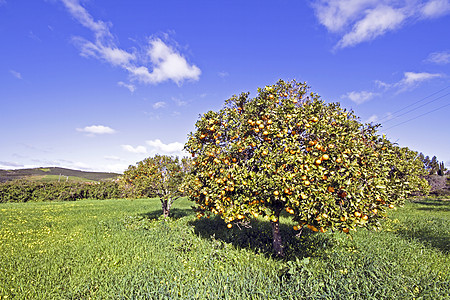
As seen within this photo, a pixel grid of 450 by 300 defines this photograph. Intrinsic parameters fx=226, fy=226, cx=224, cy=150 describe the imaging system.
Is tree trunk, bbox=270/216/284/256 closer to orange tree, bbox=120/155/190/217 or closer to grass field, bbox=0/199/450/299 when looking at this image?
grass field, bbox=0/199/450/299

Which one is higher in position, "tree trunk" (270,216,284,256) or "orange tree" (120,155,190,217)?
"orange tree" (120,155,190,217)

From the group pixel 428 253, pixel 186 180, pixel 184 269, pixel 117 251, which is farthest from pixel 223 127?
pixel 428 253

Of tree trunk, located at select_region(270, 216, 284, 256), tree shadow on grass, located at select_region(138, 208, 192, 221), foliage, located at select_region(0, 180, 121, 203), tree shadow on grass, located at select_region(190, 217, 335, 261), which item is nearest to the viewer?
tree trunk, located at select_region(270, 216, 284, 256)

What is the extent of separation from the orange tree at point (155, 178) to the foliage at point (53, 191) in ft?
89.0

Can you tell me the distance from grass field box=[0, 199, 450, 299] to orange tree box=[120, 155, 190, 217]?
254cm

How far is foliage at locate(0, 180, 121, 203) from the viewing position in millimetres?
30453

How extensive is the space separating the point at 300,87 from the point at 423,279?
555cm

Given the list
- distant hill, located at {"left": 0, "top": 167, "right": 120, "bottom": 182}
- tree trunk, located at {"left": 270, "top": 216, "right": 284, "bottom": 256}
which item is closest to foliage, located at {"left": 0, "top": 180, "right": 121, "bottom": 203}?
distant hill, located at {"left": 0, "top": 167, "right": 120, "bottom": 182}

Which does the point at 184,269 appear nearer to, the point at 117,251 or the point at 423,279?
the point at 117,251

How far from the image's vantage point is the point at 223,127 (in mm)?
6758

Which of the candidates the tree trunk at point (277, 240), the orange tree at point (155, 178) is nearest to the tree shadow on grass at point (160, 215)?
the orange tree at point (155, 178)

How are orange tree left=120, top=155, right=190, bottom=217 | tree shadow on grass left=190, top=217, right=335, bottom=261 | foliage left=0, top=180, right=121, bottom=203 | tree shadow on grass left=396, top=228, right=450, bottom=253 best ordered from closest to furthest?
tree shadow on grass left=190, top=217, right=335, bottom=261 → tree shadow on grass left=396, top=228, right=450, bottom=253 → orange tree left=120, top=155, right=190, bottom=217 → foliage left=0, top=180, right=121, bottom=203

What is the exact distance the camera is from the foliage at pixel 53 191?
99.9ft

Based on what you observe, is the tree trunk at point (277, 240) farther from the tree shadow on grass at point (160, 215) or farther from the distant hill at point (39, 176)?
the distant hill at point (39, 176)
